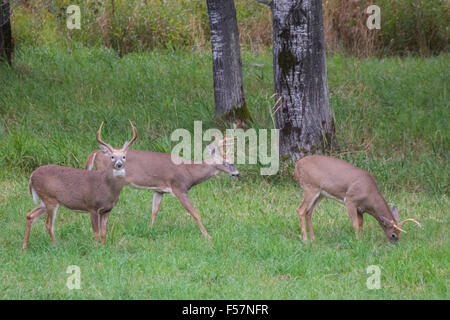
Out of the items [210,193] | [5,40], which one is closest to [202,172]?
[210,193]

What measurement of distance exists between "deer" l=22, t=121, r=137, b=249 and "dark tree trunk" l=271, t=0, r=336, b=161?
3055 mm

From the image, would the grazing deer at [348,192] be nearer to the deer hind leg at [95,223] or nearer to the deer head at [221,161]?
the deer head at [221,161]

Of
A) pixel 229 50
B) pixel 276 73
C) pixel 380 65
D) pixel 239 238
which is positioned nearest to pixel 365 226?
pixel 239 238

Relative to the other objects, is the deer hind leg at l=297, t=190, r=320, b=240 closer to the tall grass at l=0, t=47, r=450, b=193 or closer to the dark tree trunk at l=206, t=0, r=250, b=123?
the tall grass at l=0, t=47, r=450, b=193

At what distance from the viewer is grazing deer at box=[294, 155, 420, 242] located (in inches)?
278

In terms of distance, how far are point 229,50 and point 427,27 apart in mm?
5821

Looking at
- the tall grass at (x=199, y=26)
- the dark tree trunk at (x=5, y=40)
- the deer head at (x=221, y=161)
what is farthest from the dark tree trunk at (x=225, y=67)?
the tall grass at (x=199, y=26)

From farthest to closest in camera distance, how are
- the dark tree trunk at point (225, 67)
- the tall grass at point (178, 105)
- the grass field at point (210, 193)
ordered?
the dark tree trunk at point (225, 67), the tall grass at point (178, 105), the grass field at point (210, 193)

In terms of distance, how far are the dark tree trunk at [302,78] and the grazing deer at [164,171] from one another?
1592 millimetres

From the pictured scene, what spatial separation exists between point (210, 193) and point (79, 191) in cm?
226

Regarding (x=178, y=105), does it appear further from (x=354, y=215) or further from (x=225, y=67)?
(x=354, y=215)

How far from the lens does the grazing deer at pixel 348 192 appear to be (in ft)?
23.1

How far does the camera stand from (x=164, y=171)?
25.7 ft
